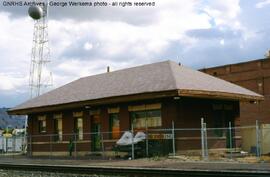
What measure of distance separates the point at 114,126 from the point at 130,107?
1.94m

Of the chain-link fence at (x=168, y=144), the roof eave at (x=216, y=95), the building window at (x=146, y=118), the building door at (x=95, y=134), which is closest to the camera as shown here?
the roof eave at (x=216, y=95)

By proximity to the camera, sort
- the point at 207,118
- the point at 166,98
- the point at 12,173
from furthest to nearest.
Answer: the point at 207,118, the point at 166,98, the point at 12,173

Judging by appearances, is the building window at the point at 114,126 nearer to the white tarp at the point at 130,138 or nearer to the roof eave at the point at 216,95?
the white tarp at the point at 130,138

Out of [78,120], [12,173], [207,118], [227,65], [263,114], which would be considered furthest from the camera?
[227,65]

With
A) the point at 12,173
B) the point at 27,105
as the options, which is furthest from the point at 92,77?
the point at 12,173

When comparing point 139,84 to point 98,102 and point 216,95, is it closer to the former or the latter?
point 98,102

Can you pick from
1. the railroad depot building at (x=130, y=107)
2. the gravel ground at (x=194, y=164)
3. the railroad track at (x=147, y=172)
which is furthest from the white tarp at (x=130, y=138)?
the railroad track at (x=147, y=172)

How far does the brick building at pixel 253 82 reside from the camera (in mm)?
46812

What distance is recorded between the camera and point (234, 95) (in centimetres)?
2789

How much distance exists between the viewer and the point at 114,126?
2930 centimetres

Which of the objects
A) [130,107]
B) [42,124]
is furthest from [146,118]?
[42,124]

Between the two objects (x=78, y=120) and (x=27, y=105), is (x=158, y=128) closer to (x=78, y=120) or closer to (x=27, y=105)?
(x=78, y=120)

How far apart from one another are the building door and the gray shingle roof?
57.9 inches

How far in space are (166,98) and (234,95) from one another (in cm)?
434
